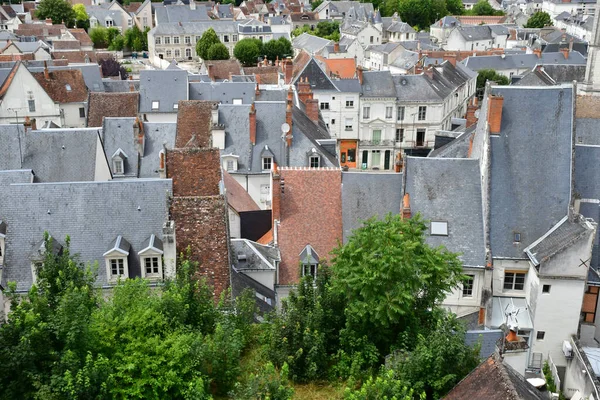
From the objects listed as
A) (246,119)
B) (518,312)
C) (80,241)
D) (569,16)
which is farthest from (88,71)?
(569,16)

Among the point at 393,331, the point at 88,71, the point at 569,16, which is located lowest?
the point at 393,331

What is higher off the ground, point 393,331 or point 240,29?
point 240,29

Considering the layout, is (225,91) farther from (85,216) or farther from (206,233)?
(206,233)

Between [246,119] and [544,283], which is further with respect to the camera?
[246,119]

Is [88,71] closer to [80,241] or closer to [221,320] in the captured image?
[80,241]

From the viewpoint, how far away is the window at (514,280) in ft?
110

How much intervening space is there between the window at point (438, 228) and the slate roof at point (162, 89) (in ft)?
128

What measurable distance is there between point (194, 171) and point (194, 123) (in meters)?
17.8

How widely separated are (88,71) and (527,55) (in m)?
66.1

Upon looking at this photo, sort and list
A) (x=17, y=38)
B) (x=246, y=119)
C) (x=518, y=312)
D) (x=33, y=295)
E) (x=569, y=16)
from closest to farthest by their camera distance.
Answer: (x=33, y=295)
(x=518, y=312)
(x=246, y=119)
(x=17, y=38)
(x=569, y=16)

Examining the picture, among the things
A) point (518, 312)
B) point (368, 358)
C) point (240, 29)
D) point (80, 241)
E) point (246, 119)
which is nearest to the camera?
point (368, 358)

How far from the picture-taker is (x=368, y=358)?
72.6 ft

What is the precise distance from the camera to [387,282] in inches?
891

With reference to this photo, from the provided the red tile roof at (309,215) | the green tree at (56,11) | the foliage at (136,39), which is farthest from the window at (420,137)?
the green tree at (56,11)
